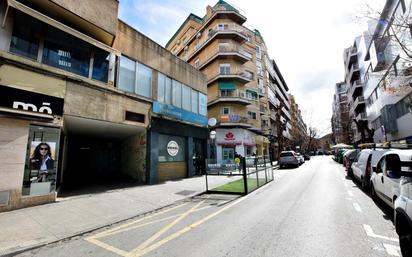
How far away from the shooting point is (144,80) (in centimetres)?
1418

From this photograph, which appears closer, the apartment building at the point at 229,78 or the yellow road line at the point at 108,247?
the yellow road line at the point at 108,247

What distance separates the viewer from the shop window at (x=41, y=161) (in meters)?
7.79

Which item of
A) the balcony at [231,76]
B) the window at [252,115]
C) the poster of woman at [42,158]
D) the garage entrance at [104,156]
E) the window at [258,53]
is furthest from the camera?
the window at [258,53]

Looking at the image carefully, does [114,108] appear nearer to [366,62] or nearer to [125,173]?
[125,173]

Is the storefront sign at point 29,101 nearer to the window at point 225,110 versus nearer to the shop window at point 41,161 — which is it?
the shop window at point 41,161

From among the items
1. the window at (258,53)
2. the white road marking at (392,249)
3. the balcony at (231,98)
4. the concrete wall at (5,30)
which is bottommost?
the white road marking at (392,249)

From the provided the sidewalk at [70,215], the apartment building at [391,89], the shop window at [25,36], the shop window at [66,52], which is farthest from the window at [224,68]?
the shop window at [25,36]

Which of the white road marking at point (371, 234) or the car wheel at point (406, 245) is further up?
the car wheel at point (406, 245)

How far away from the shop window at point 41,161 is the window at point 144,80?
5.99 m

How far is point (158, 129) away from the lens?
1454 cm

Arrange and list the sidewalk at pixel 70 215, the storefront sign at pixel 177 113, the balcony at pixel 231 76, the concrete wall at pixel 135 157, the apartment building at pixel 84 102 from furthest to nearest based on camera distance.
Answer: the balcony at pixel 231 76 < the storefront sign at pixel 177 113 < the concrete wall at pixel 135 157 < the apartment building at pixel 84 102 < the sidewalk at pixel 70 215

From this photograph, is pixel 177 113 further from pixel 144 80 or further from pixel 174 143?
pixel 144 80

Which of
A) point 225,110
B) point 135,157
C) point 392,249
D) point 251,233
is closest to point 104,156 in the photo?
point 135,157

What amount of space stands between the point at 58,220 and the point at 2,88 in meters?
4.81
